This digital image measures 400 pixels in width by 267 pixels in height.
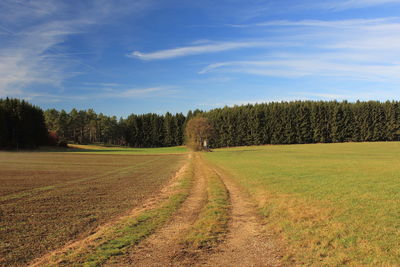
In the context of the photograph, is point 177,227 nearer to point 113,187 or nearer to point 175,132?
point 113,187

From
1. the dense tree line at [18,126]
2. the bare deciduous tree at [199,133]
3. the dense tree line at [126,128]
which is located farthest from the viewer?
the dense tree line at [126,128]

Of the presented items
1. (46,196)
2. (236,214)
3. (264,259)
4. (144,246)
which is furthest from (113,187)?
(264,259)

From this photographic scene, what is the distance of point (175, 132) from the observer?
144250 mm

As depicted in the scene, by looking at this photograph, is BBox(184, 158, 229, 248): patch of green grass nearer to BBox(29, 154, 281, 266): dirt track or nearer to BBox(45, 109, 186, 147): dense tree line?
BBox(29, 154, 281, 266): dirt track

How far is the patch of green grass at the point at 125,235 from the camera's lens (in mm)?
6742

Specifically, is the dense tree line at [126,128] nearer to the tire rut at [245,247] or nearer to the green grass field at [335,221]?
the green grass field at [335,221]

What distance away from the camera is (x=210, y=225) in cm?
941

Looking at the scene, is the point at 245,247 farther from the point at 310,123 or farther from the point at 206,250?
the point at 310,123

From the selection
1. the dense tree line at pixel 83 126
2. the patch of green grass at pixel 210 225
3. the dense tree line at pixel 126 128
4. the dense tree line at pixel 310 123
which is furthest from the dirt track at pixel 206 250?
the dense tree line at pixel 83 126

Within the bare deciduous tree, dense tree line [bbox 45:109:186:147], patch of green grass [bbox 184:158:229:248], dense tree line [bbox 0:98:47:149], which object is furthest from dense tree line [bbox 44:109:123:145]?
patch of green grass [bbox 184:158:229:248]

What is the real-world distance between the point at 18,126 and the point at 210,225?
103 metres

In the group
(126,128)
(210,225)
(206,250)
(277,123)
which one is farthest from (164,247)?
(126,128)

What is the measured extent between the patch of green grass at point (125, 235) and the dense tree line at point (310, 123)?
101 metres

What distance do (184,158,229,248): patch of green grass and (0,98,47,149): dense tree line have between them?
309 ft
